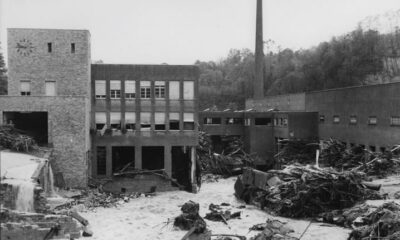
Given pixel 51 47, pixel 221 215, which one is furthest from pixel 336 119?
pixel 51 47

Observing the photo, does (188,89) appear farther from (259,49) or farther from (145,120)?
(259,49)

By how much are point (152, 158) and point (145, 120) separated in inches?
181

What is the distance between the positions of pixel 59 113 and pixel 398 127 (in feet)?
86.4

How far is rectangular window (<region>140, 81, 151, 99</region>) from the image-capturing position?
3756 centimetres

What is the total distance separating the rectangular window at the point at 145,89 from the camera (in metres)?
37.6

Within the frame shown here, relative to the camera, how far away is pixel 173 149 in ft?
137

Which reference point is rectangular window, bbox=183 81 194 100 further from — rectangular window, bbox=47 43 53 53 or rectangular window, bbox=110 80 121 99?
rectangular window, bbox=47 43 53 53

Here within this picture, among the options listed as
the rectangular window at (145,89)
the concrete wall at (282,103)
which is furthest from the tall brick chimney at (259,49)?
the rectangular window at (145,89)

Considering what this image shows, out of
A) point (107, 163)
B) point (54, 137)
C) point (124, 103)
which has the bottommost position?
point (107, 163)

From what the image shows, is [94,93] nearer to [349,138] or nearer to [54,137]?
[54,137]

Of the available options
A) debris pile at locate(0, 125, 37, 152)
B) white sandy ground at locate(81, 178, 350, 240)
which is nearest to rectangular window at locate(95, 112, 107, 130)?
white sandy ground at locate(81, 178, 350, 240)

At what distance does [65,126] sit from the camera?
31.7 m

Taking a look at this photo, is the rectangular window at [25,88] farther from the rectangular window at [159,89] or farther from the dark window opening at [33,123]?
the rectangular window at [159,89]

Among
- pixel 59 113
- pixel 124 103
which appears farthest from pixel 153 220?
pixel 124 103
